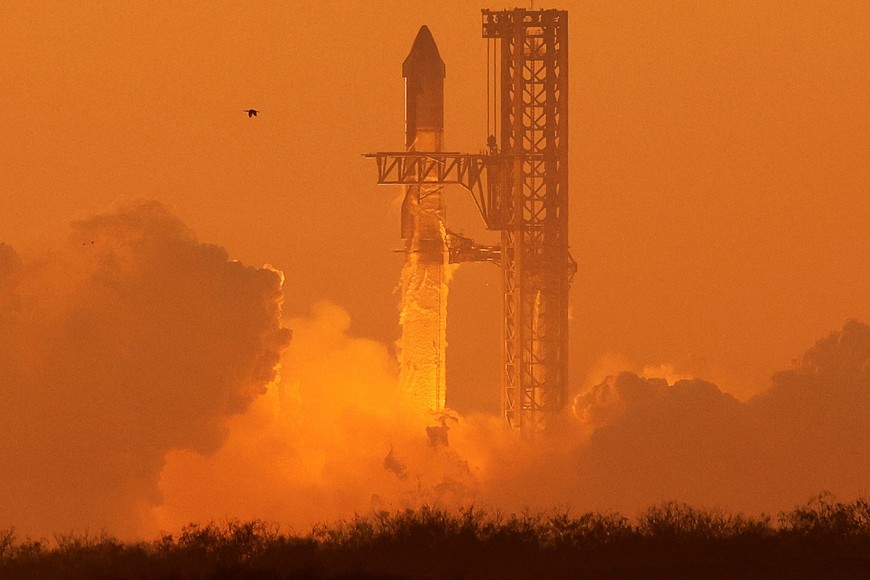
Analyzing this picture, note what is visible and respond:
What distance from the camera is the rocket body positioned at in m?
119

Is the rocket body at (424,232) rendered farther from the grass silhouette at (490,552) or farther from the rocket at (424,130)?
the grass silhouette at (490,552)

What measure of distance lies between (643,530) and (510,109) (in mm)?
50883

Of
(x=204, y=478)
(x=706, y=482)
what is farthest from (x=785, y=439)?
(x=204, y=478)

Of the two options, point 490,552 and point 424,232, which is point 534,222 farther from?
point 490,552

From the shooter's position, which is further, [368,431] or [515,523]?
[368,431]

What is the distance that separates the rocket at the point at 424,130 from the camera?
389ft

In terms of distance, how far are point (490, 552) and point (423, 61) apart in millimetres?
52896

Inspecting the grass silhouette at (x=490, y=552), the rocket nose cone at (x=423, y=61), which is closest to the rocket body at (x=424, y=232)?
the rocket nose cone at (x=423, y=61)

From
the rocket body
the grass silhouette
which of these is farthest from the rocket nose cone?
the grass silhouette

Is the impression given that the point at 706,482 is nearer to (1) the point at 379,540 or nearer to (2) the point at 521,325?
(2) the point at 521,325

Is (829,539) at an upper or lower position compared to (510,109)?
lower

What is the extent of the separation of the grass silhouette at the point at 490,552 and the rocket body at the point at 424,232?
1915 inches

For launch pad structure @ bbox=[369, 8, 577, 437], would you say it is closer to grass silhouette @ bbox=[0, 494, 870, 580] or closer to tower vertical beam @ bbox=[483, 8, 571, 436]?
tower vertical beam @ bbox=[483, 8, 571, 436]

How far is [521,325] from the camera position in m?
119
